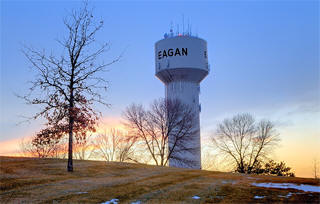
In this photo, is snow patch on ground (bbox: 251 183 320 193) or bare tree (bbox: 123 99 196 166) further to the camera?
bare tree (bbox: 123 99 196 166)

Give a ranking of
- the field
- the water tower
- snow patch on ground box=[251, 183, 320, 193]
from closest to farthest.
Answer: the field → snow patch on ground box=[251, 183, 320, 193] → the water tower

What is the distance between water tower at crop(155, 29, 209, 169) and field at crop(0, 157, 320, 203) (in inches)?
793

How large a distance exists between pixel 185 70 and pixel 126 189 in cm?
2573

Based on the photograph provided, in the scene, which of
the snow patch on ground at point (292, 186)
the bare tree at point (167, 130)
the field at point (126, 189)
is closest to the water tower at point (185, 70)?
the bare tree at point (167, 130)

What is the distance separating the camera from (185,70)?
4053cm

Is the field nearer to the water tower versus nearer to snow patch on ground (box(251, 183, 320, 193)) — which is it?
snow patch on ground (box(251, 183, 320, 193))

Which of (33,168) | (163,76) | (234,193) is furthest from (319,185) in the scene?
(163,76)

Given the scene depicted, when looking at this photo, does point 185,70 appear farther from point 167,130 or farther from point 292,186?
point 292,186

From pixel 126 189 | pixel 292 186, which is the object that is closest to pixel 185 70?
pixel 292 186

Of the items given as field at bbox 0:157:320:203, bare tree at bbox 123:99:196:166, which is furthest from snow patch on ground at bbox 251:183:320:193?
bare tree at bbox 123:99:196:166

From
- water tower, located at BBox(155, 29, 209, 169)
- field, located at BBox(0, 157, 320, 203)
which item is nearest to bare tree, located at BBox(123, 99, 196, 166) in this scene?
water tower, located at BBox(155, 29, 209, 169)

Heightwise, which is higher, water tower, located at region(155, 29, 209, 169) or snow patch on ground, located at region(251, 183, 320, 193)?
water tower, located at region(155, 29, 209, 169)

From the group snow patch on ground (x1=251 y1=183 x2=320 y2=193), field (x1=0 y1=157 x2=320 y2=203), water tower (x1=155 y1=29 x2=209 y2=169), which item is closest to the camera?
field (x1=0 y1=157 x2=320 y2=203)

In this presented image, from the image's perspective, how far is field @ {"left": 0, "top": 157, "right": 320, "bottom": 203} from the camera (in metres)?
14.4
